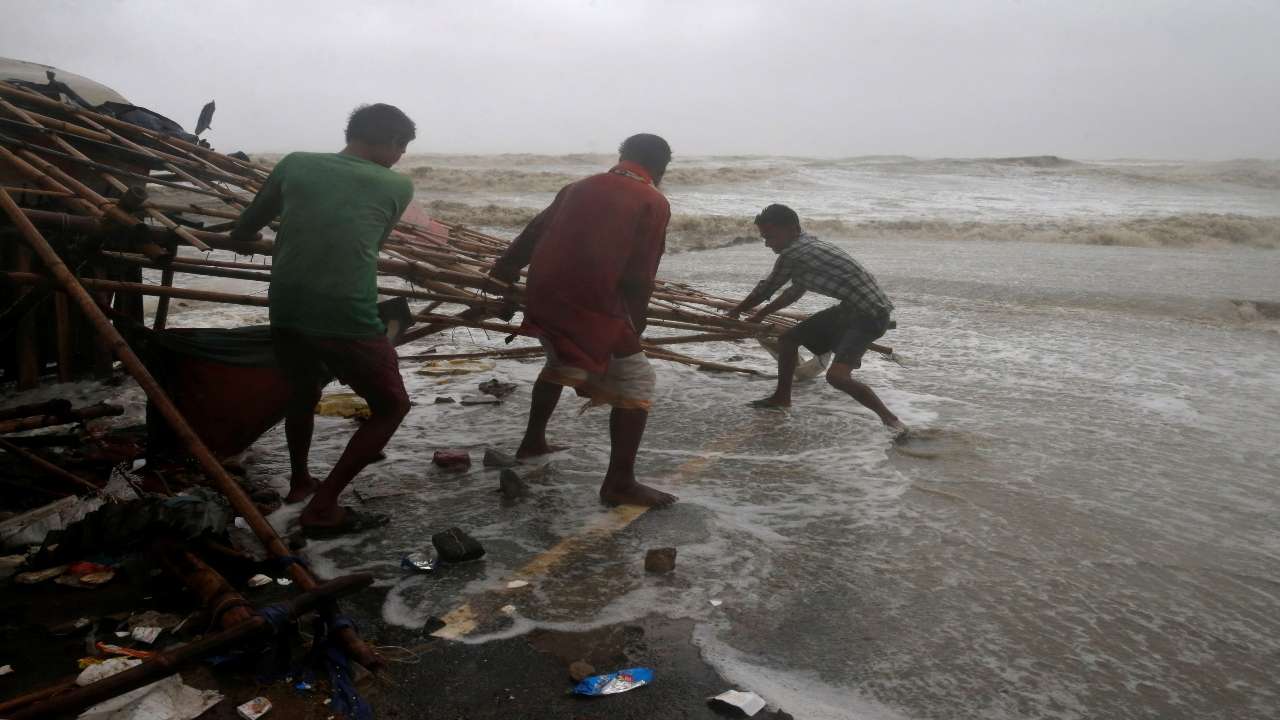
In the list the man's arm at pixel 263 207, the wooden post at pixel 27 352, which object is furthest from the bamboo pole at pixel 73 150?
the wooden post at pixel 27 352

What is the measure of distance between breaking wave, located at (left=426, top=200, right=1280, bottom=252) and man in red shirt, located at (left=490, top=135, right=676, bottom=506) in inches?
531

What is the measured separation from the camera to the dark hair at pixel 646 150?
12.2 feet

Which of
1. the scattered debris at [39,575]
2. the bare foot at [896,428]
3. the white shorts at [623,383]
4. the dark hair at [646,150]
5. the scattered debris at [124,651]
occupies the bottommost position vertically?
the scattered debris at [39,575]

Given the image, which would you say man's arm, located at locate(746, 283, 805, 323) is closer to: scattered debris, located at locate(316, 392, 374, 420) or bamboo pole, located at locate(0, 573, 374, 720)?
scattered debris, located at locate(316, 392, 374, 420)

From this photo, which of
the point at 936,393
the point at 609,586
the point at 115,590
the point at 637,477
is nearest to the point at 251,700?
the point at 115,590

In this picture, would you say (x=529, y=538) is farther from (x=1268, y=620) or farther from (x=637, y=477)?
(x=1268, y=620)

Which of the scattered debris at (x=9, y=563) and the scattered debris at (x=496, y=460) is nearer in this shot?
the scattered debris at (x=9, y=563)

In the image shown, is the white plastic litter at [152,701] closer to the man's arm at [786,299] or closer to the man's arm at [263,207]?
the man's arm at [263,207]

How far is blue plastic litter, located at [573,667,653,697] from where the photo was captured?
2363 mm

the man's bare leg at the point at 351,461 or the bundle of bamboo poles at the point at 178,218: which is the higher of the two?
the bundle of bamboo poles at the point at 178,218

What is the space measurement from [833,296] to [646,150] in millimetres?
1964

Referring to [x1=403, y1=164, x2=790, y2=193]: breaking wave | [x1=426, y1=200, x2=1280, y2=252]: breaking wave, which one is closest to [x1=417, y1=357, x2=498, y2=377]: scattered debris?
[x1=426, y1=200, x2=1280, y2=252]: breaking wave

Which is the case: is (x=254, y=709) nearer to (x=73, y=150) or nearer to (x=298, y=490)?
(x=298, y=490)

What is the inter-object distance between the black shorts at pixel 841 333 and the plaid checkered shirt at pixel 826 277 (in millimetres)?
80
